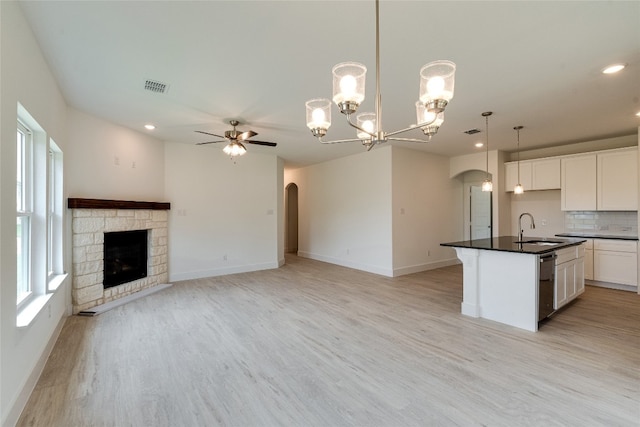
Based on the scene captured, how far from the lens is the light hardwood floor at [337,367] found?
77.8 inches

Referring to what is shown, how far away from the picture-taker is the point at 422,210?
264 inches

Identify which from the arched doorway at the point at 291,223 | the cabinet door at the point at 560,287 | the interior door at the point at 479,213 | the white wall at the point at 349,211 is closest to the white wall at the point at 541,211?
the interior door at the point at 479,213

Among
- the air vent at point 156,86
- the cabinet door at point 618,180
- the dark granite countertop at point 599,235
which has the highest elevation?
the air vent at point 156,86

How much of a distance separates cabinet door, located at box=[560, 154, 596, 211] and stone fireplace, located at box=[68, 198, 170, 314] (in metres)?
7.85

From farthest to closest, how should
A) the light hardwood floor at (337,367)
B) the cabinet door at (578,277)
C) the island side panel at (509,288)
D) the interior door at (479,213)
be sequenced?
1. the interior door at (479,213)
2. the cabinet door at (578,277)
3. the island side panel at (509,288)
4. the light hardwood floor at (337,367)

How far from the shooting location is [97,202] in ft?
13.8

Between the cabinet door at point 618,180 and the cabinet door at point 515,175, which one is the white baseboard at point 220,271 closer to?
the cabinet door at point 515,175

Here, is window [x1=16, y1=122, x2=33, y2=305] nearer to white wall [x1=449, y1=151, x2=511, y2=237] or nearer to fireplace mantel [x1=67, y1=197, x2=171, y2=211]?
fireplace mantel [x1=67, y1=197, x2=171, y2=211]

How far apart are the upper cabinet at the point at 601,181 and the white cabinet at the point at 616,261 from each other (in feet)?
2.15

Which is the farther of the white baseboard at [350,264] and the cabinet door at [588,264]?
the white baseboard at [350,264]

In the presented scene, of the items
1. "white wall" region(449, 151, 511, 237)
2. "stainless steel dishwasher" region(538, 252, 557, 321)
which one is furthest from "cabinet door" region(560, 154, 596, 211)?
"stainless steel dishwasher" region(538, 252, 557, 321)

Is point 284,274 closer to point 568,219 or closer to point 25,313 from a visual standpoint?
point 25,313

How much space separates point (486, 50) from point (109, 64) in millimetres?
3461

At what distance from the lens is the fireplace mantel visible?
393 centimetres
